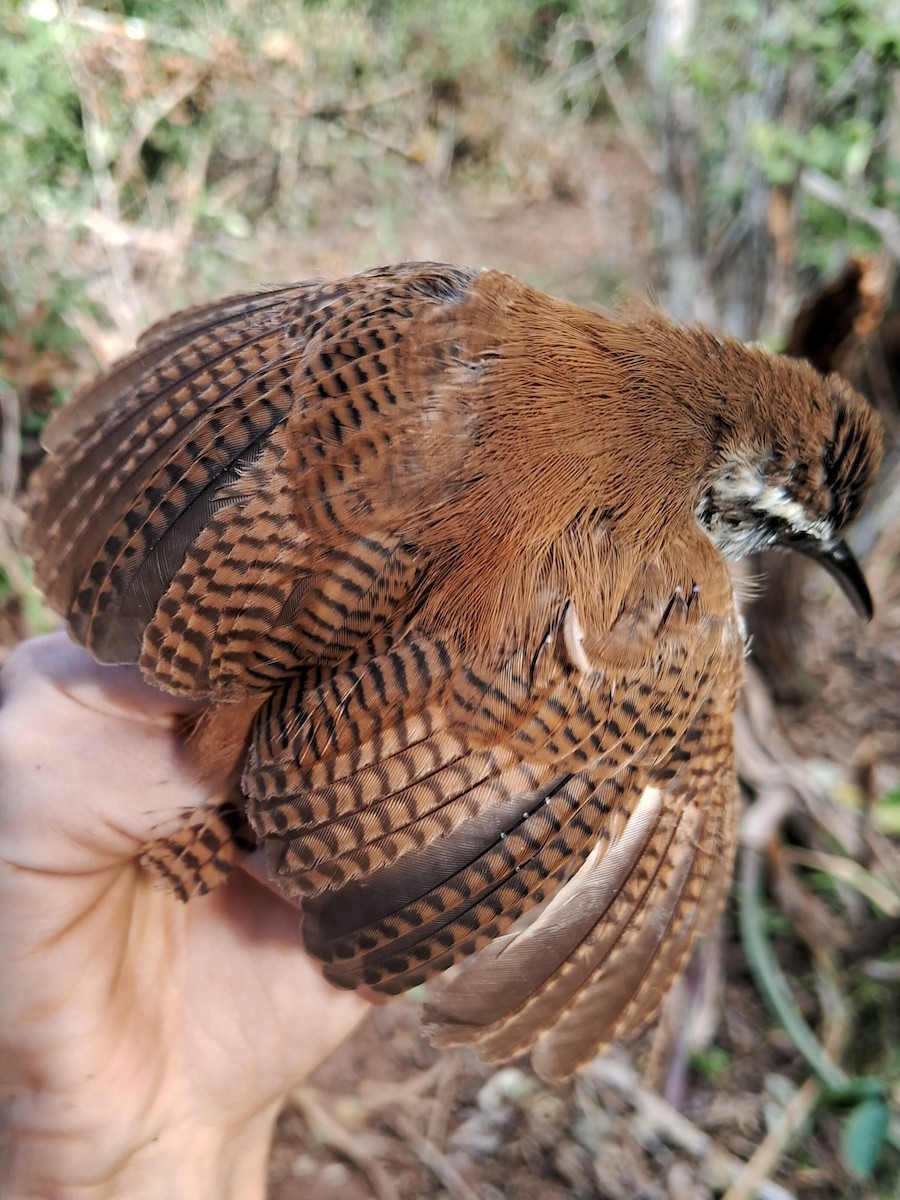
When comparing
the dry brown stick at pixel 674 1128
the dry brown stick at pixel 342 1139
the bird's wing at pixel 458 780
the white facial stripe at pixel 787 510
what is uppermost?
the white facial stripe at pixel 787 510

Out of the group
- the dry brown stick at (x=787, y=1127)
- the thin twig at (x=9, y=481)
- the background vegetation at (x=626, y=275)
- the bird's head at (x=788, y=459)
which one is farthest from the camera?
the thin twig at (x=9, y=481)

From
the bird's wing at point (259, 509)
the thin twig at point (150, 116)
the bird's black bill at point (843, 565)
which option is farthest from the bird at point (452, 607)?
the thin twig at point (150, 116)

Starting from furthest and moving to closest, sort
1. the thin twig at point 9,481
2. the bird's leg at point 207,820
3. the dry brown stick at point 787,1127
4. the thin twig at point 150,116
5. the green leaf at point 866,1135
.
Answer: the thin twig at point 150,116, the thin twig at point 9,481, the dry brown stick at point 787,1127, the green leaf at point 866,1135, the bird's leg at point 207,820

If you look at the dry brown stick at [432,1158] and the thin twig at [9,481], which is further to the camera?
the thin twig at [9,481]

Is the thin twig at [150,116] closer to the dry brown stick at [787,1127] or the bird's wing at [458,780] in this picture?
the bird's wing at [458,780]

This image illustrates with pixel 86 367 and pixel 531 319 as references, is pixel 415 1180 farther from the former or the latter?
pixel 86 367

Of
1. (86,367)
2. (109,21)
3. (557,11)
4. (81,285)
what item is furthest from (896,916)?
(557,11)
